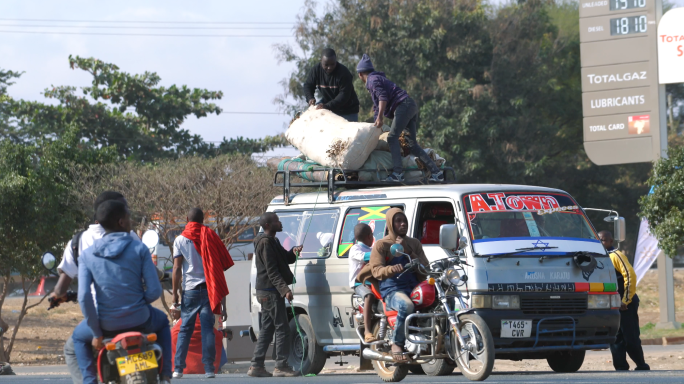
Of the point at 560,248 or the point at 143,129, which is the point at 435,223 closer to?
the point at 560,248

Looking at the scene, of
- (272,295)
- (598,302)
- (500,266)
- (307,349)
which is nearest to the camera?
(500,266)

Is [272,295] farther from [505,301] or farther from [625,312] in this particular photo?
[625,312]

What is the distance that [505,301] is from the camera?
927cm

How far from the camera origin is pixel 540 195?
1019cm

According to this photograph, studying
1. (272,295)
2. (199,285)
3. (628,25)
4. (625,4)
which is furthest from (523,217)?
(625,4)

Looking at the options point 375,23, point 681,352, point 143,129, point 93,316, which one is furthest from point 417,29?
point 93,316

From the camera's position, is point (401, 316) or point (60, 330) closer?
point (401, 316)

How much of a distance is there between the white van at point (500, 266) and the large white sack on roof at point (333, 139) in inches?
14.2

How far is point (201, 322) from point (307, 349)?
128 centimetres

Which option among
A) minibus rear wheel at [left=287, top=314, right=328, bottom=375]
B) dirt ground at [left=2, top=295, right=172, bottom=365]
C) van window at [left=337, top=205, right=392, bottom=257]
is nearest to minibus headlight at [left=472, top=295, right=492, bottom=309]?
van window at [left=337, top=205, right=392, bottom=257]

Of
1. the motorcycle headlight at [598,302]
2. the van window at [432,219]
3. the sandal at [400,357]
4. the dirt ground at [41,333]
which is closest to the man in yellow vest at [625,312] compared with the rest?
the motorcycle headlight at [598,302]

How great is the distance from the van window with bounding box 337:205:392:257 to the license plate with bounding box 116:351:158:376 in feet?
15.7

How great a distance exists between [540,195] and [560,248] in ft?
2.44

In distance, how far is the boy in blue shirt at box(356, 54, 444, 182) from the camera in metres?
11.6
